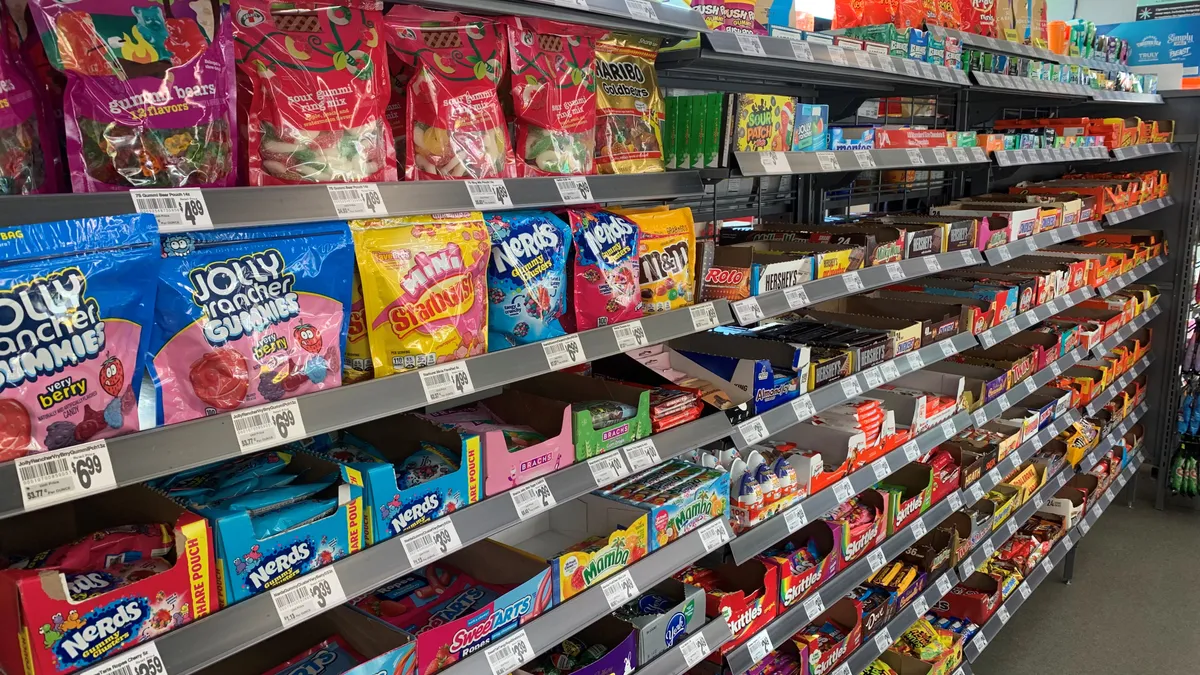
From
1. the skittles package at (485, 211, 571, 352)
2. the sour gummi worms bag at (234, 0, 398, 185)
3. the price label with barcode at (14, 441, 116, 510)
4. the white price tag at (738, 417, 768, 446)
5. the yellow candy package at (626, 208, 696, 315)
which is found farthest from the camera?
the white price tag at (738, 417, 768, 446)

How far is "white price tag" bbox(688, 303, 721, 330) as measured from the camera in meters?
1.76

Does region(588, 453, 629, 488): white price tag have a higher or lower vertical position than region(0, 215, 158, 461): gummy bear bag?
lower

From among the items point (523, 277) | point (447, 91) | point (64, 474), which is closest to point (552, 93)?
point (447, 91)

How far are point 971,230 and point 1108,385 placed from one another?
215 cm

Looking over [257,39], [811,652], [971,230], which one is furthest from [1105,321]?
[257,39]

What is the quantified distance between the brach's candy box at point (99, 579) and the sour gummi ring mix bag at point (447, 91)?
2.06ft

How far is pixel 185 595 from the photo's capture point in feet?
3.50

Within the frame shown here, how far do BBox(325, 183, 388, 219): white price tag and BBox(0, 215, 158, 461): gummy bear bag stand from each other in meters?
0.25

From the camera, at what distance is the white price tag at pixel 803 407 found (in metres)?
2.04

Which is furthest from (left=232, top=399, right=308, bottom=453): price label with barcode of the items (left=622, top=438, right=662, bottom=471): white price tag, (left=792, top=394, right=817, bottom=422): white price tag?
(left=792, top=394, right=817, bottom=422): white price tag

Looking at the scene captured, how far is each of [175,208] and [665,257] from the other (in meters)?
0.99

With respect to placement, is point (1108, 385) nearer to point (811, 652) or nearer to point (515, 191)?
point (811, 652)

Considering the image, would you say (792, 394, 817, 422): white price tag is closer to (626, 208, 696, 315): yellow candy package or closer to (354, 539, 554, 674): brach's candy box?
(626, 208, 696, 315): yellow candy package

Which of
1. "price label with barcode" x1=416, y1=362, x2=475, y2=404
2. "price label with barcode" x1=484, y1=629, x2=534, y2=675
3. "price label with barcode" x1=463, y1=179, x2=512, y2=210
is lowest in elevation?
"price label with barcode" x1=484, y1=629, x2=534, y2=675
